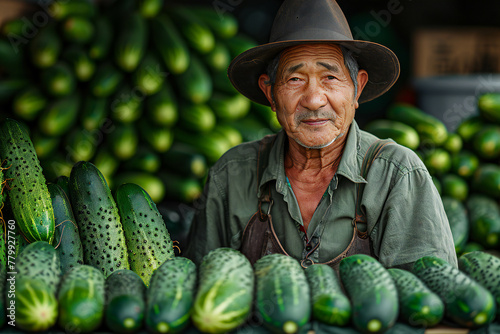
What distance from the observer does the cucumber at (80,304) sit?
5.19 ft

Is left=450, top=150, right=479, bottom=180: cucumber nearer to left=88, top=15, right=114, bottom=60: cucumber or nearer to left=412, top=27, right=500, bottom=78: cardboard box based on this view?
left=412, top=27, right=500, bottom=78: cardboard box

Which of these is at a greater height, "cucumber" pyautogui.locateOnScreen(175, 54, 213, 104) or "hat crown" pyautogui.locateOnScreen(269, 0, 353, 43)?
"hat crown" pyautogui.locateOnScreen(269, 0, 353, 43)

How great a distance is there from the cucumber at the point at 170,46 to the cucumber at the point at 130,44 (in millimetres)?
→ 123

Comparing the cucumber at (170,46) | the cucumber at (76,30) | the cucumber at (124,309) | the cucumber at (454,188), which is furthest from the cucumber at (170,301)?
the cucumber at (454,188)

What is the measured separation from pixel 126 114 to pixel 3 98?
97 centimetres

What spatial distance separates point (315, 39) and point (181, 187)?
2.30m

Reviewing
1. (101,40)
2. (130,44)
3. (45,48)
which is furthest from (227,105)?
(45,48)

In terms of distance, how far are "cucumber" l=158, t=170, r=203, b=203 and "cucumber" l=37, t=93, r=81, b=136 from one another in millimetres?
868

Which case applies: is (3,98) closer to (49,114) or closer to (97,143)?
(49,114)

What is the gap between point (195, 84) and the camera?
4.40m

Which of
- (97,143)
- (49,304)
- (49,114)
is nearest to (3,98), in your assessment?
(49,114)

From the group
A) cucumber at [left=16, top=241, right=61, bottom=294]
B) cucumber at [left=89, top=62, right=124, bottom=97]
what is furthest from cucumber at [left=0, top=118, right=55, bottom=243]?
cucumber at [left=89, top=62, right=124, bottom=97]

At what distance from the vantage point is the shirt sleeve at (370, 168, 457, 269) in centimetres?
235

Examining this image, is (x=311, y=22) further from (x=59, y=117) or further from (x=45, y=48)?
(x=45, y=48)
